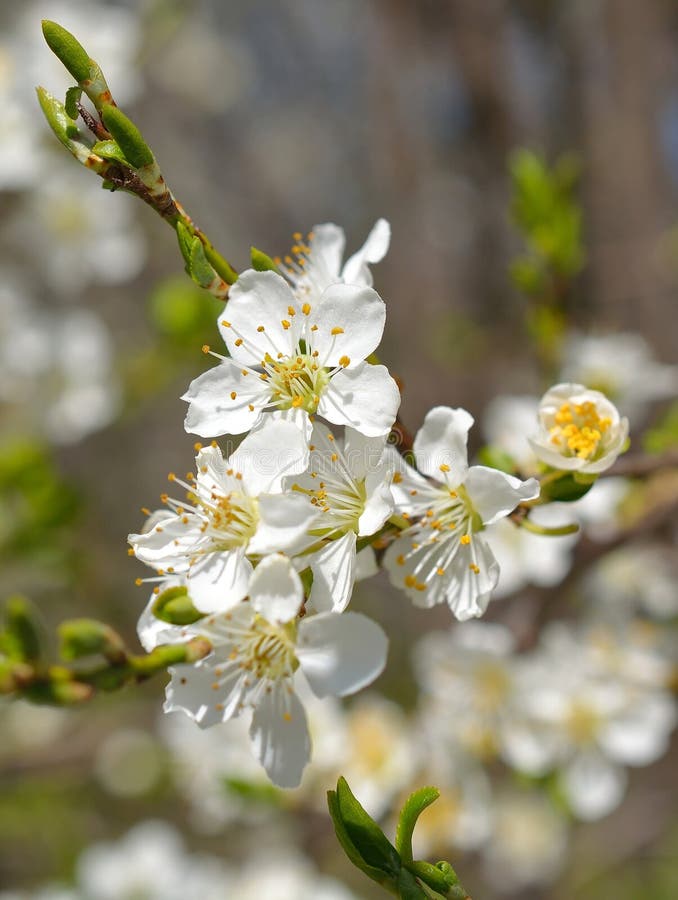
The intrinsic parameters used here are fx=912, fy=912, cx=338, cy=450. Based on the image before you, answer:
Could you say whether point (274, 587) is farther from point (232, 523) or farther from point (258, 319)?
point (258, 319)

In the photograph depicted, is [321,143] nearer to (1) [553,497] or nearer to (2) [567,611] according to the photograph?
(2) [567,611]

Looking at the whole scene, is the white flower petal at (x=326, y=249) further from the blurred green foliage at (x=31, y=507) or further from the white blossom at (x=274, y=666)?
the blurred green foliage at (x=31, y=507)

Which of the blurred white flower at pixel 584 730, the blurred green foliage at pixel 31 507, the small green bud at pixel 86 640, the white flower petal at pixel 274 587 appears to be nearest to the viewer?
the white flower petal at pixel 274 587

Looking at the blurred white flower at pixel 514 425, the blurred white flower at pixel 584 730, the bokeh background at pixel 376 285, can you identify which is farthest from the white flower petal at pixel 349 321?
the blurred white flower at pixel 584 730

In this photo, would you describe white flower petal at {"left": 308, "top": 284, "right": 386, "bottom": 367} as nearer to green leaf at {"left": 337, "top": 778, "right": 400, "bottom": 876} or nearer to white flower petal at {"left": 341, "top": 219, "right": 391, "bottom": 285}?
white flower petal at {"left": 341, "top": 219, "right": 391, "bottom": 285}

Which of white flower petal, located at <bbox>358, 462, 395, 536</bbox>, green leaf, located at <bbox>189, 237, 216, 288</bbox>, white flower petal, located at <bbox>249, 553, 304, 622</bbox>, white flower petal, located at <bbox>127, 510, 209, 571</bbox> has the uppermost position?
green leaf, located at <bbox>189, 237, 216, 288</bbox>

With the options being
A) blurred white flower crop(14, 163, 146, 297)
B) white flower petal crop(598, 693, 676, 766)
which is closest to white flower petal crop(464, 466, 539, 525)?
white flower petal crop(598, 693, 676, 766)
